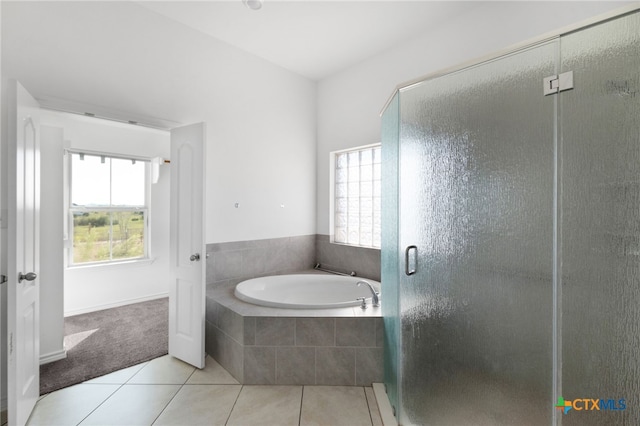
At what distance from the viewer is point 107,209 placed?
392cm

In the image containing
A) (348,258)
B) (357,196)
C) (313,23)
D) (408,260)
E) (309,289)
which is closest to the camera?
(408,260)

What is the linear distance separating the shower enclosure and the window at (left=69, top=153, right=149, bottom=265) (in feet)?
13.2

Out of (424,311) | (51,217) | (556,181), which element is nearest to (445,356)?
(424,311)

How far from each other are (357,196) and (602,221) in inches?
100

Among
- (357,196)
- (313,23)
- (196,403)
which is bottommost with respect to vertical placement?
(196,403)

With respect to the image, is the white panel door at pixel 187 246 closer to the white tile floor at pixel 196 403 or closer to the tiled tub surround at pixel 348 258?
the white tile floor at pixel 196 403

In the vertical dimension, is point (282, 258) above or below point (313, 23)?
below

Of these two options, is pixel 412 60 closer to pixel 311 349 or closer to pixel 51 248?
pixel 311 349

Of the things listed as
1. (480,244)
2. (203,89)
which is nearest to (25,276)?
(203,89)

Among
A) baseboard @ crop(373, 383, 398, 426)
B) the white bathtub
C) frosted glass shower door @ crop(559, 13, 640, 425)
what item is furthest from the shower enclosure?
the white bathtub

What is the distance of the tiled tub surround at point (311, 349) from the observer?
2.08 m

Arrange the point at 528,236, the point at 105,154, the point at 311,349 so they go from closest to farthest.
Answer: the point at 528,236, the point at 311,349, the point at 105,154

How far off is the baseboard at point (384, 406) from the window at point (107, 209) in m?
3.75

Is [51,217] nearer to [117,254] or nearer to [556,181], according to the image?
[117,254]
